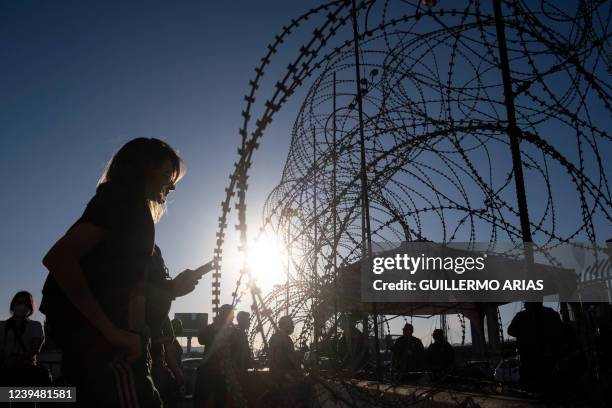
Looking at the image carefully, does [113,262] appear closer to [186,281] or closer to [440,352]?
[186,281]

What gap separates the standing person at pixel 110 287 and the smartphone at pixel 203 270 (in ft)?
1.54

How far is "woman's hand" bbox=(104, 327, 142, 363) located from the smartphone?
2.20 feet

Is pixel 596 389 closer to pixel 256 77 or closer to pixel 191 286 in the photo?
pixel 191 286

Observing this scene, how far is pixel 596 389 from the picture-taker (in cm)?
200

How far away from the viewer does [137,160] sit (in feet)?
6.40

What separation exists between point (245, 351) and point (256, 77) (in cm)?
310

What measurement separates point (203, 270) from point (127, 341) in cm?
79

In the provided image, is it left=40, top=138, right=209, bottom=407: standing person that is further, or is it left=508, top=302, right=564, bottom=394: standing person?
left=508, top=302, right=564, bottom=394: standing person

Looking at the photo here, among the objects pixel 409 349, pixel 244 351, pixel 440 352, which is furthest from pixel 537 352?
pixel 440 352

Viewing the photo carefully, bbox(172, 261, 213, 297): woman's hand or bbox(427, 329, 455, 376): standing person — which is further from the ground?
bbox(172, 261, 213, 297): woman's hand

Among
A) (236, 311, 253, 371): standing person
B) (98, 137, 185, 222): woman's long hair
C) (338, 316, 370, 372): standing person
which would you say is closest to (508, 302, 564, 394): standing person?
(338, 316, 370, 372): standing person

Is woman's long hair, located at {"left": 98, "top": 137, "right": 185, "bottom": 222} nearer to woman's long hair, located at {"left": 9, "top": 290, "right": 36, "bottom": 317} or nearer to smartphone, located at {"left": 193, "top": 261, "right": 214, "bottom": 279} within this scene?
smartphone, located at {"left": 193, "top": 261, "right": 214, "bottom": 279}

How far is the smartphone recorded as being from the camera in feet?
7.78

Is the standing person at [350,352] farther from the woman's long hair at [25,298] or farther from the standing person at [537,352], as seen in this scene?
the woman's long hair at [25,298]
